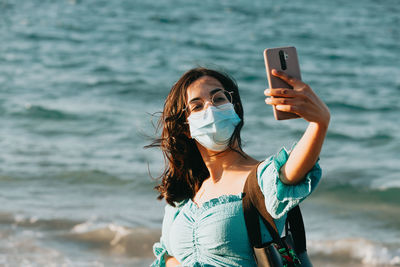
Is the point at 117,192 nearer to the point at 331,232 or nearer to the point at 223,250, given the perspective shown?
the point at 331,232

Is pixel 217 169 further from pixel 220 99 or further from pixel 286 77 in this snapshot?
pixel 286 77

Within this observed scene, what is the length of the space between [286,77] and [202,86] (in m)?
0.75

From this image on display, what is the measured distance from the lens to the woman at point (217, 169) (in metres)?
2.20

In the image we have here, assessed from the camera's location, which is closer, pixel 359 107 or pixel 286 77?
pixel 286 77

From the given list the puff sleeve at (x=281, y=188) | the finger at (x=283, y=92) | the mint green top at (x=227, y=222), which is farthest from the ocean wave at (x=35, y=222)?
the finger at (x=283, y=92)

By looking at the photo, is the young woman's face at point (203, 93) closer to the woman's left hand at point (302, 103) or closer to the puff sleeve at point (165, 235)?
the puff sleeve at point (165, 235)

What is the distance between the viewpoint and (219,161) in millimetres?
2928

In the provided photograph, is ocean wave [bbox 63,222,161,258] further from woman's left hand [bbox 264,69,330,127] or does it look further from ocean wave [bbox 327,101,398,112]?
ocean wave [bbox 327,101,398,112]

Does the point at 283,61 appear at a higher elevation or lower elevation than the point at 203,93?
higher

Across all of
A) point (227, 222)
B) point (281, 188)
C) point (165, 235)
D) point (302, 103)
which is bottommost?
point (165, 235)

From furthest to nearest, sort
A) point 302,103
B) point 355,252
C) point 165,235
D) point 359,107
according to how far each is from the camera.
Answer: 1. point 359,107
2. point 355,252
3. point 165,235
4. point 302,103

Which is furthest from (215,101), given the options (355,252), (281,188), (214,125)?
(355,252)

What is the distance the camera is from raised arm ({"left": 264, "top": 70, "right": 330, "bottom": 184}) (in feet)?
6.88

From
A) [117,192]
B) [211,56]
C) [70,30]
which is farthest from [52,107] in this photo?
[70,30]
